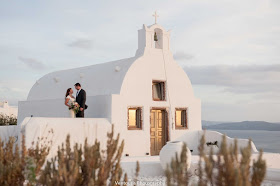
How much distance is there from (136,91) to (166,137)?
2.66m

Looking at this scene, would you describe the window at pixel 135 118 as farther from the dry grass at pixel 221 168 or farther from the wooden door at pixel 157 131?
the dry grass at pixel 221 168

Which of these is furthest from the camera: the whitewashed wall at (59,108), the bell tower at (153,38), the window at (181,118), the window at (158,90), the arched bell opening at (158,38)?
the window at (181,118)

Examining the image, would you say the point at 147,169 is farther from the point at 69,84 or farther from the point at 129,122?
the point at 69,84

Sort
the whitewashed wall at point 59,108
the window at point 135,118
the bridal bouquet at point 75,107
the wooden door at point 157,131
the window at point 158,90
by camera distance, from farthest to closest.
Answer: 1. the window at point 158,90
2. the wooden door at point 157,131
3. the window at point 135,118
4. the whitewashed wall at point 59,108
5. the bridal bouquet at point 75,107

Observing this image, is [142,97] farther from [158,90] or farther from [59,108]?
[59,108]

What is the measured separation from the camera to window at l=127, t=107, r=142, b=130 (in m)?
15.6

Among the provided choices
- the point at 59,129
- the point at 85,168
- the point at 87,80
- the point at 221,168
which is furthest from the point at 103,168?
the point at 87,80

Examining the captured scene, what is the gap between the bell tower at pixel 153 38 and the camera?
54.2ft

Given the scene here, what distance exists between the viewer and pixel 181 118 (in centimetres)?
1762

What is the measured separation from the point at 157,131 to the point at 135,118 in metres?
1.32

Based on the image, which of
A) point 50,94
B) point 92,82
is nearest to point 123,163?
point 92,82

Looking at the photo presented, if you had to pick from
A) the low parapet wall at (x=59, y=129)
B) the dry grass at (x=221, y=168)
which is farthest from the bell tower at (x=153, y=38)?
the dry grass at (x=221, y=168)

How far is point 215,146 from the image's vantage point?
17.0 meters

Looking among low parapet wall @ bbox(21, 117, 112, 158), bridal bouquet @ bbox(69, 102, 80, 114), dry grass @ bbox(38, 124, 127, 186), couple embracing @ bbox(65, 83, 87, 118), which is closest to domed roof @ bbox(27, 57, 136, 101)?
couple embracing @ bbox(65, 83, 87, 118)
